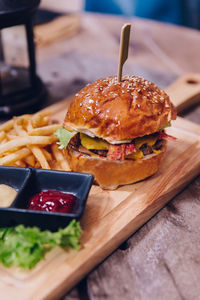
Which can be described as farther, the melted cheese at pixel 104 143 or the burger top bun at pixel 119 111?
the melted cheese at pixel 104 143

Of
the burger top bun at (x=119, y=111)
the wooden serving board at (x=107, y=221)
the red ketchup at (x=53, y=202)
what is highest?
the burger top bun at (x=119, y=111)

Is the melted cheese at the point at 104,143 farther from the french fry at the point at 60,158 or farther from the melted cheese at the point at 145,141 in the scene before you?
the french fry at the point at 60,158

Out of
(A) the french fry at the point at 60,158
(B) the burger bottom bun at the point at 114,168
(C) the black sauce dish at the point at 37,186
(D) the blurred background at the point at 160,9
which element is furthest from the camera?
(D) the blurred background at the point at 160,9

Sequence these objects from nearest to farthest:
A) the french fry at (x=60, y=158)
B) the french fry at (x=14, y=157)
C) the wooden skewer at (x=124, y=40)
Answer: the wooden skewer at (x=124, y=40) → the french fry at (x=14, y=157) → the french fry at (x=60, y=158)

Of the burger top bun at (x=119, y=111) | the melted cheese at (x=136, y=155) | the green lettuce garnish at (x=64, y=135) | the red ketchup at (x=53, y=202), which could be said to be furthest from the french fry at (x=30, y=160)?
the melted cheese at (x=136, y=155)

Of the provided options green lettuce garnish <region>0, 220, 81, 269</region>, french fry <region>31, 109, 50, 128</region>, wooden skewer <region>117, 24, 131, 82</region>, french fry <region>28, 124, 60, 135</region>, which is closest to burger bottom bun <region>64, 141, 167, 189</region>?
french fry <region>28, 124, 60, 135</region>

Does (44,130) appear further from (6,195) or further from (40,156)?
(6,195)

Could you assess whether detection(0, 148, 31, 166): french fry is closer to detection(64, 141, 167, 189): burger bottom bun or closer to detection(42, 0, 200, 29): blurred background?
detection(64, 141, 167, 189): burger bottom bun

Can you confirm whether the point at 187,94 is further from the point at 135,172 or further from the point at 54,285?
the point at 54,285
